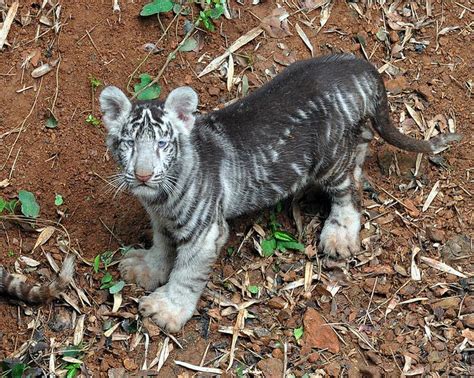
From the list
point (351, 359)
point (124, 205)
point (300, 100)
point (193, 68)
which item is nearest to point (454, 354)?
point (351, 359)

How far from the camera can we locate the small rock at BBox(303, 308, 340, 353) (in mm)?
5988

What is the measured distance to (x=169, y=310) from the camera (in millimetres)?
5961

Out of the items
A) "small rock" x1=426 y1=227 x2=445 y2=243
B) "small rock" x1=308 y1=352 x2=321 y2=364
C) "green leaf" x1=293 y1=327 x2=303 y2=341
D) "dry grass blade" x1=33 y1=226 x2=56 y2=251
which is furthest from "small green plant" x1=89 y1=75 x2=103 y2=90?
"small rock" x1=426 y1=227 x2=445 y2=243

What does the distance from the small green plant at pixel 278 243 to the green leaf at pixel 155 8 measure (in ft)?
7.06

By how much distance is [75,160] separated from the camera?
6.71 meters

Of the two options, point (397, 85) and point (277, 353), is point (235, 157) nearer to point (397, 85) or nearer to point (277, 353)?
point (277, 353)

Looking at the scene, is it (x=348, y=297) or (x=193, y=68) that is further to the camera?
(x=193, y=68)

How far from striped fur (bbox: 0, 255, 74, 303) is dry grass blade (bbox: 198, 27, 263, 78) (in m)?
2.28

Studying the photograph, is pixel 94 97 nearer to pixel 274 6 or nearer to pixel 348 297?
pixel 274 6

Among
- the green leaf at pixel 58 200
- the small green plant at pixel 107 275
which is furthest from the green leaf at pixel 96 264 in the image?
the green leaf at pixel 58 200

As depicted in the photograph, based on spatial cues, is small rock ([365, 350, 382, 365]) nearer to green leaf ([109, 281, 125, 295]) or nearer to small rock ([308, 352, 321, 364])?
small rock ([308, 352, 321, 364])

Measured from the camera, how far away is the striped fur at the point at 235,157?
18.3ft

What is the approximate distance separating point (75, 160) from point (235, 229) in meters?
1.41

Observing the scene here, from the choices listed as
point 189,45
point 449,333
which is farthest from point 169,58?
point 449,333
